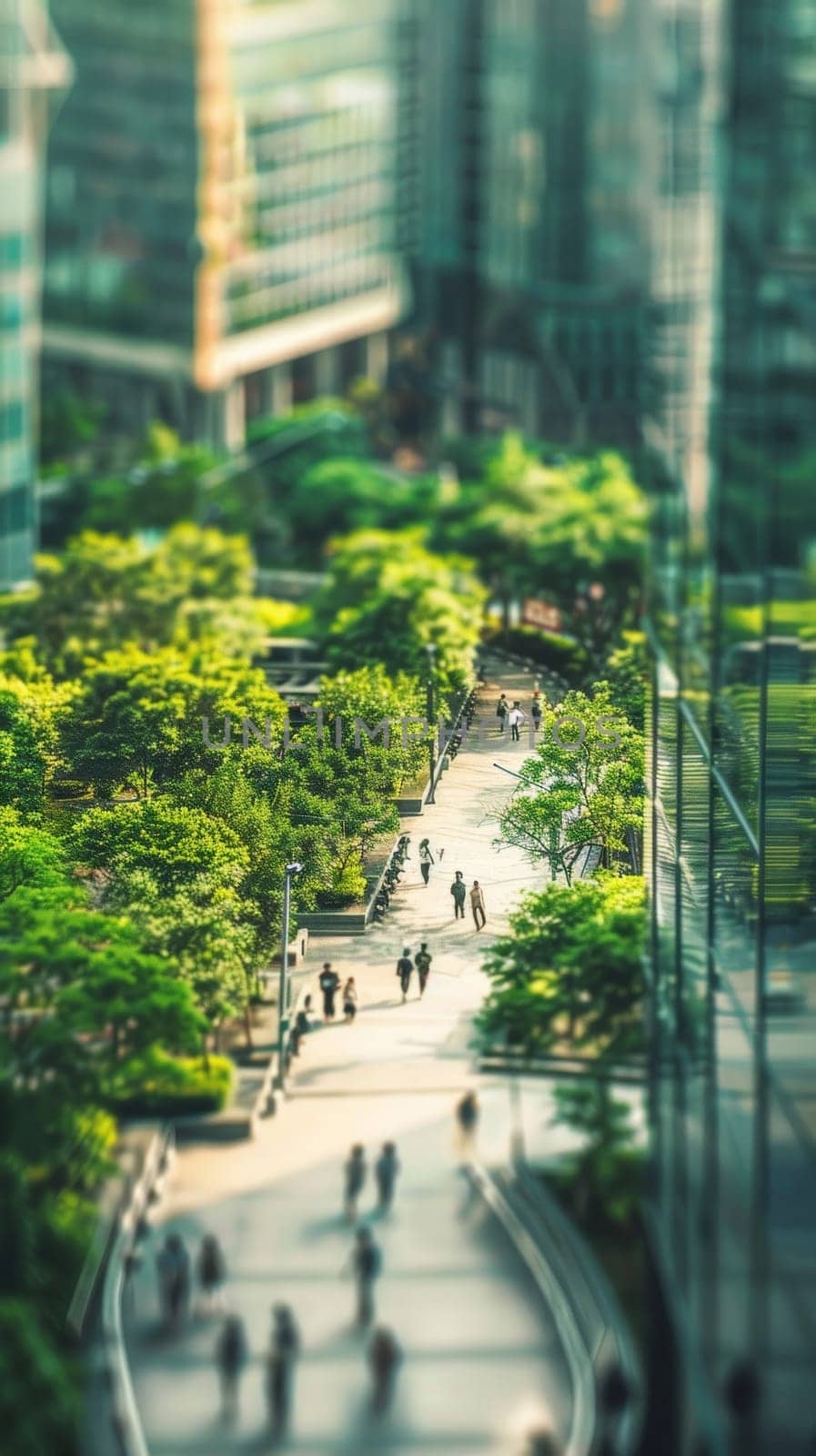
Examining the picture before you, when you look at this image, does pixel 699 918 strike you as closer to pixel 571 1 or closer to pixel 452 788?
pixel 452 788

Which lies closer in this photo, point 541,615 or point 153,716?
point 153,716

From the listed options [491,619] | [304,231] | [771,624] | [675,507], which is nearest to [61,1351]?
[771,624]

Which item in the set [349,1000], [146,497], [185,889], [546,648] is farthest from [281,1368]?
[146,497]

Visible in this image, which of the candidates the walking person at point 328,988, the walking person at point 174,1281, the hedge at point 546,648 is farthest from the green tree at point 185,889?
the hedge at point 546,648

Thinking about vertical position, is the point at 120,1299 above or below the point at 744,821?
below

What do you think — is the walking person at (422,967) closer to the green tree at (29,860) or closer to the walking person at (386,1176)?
the walking person at (386,1176)

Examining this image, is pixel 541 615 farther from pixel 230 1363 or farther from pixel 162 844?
pixel 230 1363

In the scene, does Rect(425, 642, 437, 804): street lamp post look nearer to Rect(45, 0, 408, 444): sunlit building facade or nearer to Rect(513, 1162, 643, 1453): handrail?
Rect(513, 1162, 643, 1453): handrail
